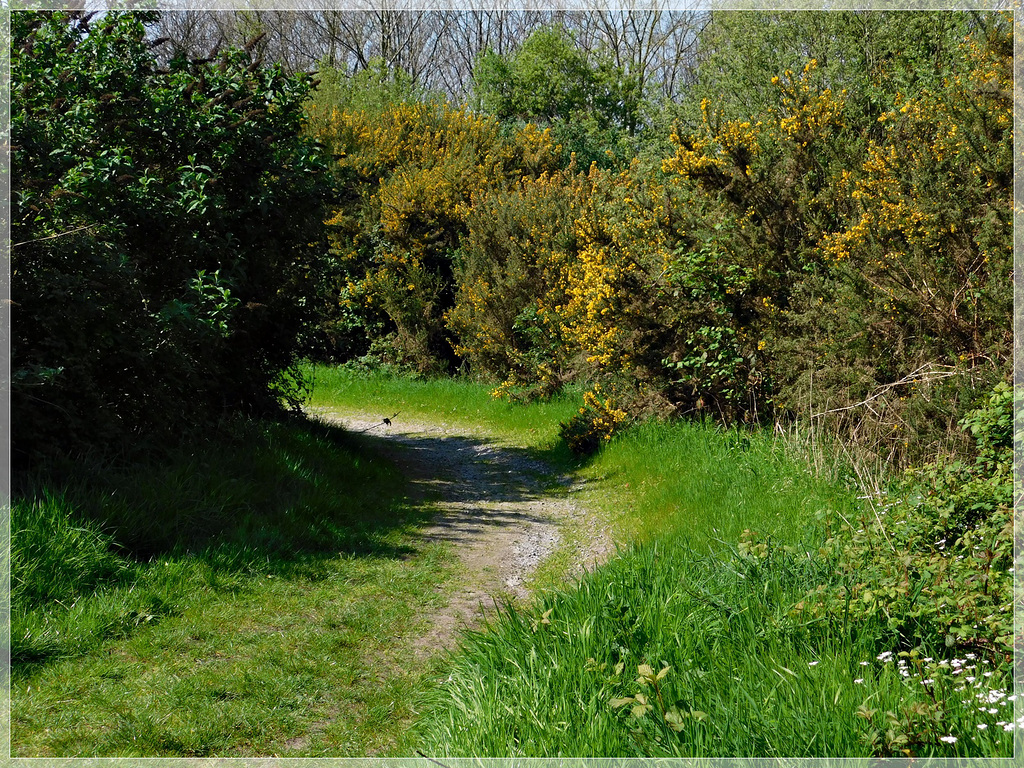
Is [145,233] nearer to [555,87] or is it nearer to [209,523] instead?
[209,523]

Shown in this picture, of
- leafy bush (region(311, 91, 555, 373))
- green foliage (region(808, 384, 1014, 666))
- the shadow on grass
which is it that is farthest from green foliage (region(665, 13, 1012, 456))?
leafy bush (region(311, 91, 555, 373))

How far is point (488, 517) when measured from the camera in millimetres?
7961

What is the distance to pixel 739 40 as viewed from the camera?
2027cm

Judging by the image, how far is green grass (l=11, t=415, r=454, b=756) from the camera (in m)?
3.87

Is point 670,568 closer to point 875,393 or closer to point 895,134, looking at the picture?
point 875,393

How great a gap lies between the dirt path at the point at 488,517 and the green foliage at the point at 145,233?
2.33 m

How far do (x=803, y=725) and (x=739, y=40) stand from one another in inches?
797

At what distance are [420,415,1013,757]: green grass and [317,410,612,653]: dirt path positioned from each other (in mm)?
885

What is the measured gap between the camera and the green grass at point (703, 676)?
9.53ft

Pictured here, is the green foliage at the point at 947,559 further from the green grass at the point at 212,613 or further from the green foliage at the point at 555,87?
the green foliage at the point at 555,87

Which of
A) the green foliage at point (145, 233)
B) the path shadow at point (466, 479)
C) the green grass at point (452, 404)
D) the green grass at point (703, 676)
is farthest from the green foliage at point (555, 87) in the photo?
the green grass at point (703, 676)

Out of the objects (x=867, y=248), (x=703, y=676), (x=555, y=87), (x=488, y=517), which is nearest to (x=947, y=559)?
(x=703, y=676)

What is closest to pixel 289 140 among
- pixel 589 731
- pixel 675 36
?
pixel 589 731

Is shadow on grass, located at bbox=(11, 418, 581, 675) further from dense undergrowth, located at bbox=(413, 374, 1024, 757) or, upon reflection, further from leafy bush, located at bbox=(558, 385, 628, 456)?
dense undergrowth, located at bbox=(413, 374, 1024, 757)
